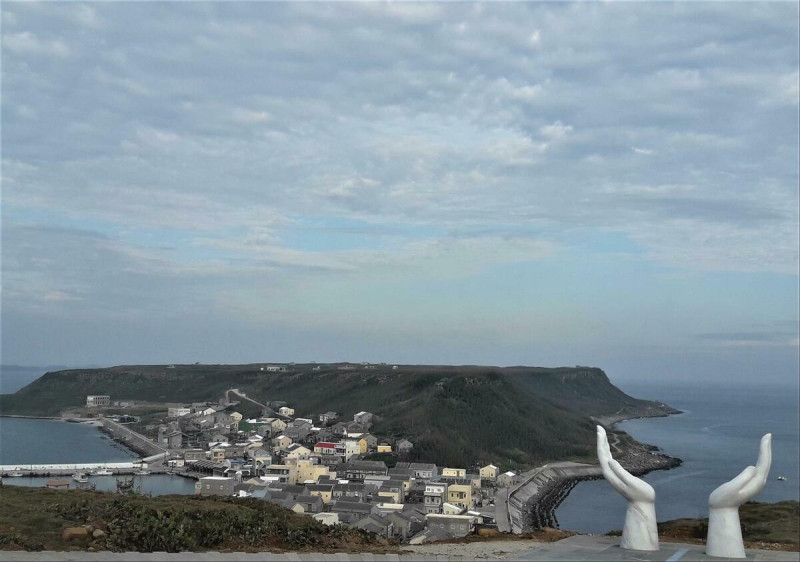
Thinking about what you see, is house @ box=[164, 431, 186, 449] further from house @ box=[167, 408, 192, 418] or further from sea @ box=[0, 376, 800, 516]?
house @ box=[167, 408, 192, 418]

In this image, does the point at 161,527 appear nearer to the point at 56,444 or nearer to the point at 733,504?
the point at 733,504

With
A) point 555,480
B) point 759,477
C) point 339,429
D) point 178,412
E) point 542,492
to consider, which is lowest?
point 555,480

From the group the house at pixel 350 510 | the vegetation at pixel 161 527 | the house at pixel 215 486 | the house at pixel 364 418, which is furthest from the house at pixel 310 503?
the house at pixel 364 418

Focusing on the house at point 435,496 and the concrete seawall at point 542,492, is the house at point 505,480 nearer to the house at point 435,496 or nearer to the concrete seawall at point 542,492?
the concrete seawall at point 542,492

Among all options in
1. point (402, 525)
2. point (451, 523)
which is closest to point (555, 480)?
point (451, 523)

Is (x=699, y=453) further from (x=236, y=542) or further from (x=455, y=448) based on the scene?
(x=236, y=542)

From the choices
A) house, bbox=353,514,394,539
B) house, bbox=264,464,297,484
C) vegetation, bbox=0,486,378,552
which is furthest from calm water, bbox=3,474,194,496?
vegetation, bbox=0,486,378,552
